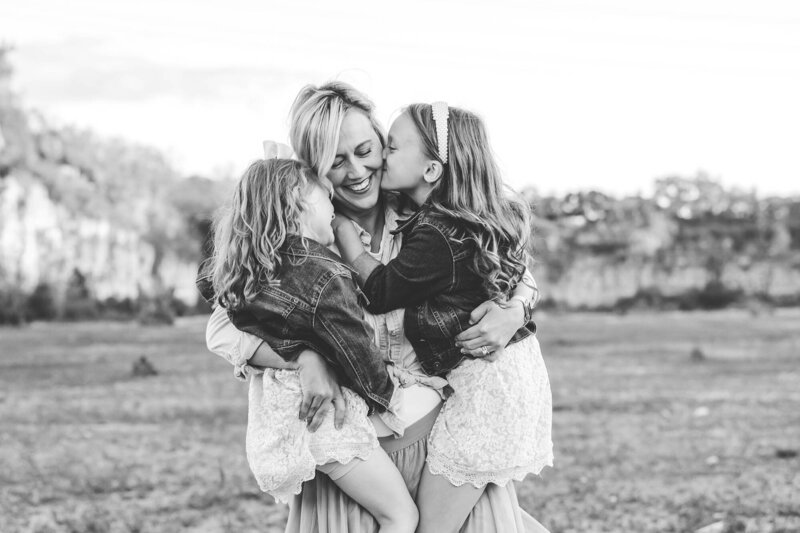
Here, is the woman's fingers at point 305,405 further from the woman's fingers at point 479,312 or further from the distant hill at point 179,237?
the distant hill at point 179,237

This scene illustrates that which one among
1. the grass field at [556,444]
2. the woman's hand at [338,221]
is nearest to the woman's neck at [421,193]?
the woman's hand at [338,221]

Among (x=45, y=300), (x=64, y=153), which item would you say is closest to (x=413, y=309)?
(x=45, y=300)

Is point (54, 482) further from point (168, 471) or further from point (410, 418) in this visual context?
point (410, 418)

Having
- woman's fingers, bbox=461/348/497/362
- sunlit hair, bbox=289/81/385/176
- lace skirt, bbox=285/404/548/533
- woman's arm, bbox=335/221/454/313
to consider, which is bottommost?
lace skirt, bbox=285/404/548/533

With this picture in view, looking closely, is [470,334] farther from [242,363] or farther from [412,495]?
[242,363]

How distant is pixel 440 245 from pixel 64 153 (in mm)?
32488

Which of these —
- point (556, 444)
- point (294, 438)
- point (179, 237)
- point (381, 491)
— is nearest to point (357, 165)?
point (294, 438)

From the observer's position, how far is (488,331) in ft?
9.78

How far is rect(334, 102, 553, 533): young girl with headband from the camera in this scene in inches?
116

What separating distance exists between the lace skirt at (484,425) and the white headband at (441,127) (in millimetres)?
707

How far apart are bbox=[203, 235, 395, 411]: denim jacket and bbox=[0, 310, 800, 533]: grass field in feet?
13.3

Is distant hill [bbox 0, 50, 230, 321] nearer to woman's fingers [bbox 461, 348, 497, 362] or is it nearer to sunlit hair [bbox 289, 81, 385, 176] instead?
sunlit hair [bbox 289, 81, 385, 176]

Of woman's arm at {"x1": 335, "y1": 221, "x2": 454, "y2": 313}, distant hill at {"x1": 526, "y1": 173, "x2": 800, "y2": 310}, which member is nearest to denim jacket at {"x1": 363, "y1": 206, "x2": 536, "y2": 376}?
woman's arm at {"x1": 335, "y1": 221, "x2": 454, "y2": 313}

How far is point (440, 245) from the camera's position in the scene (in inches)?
115
